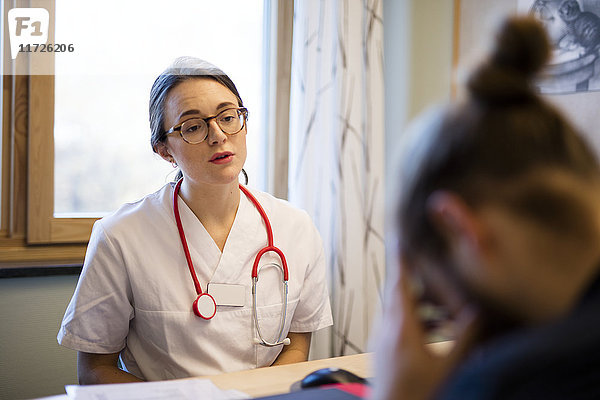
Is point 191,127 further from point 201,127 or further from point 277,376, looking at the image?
point 277,376

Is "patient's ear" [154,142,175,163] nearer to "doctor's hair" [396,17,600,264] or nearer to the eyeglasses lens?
the eyeglasses lens

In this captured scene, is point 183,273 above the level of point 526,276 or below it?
below

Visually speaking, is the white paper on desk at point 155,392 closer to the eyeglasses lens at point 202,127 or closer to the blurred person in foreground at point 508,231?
the blurred person in foreground at point 508,231

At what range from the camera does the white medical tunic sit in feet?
4.62

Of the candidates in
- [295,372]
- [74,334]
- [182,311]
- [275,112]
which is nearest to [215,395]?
[295,372]

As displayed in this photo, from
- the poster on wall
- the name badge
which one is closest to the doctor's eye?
the name badge

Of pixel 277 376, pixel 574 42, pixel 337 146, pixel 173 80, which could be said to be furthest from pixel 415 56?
pixel 277 376

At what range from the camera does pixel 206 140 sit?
4.98 feet

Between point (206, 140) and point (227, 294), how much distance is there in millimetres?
392

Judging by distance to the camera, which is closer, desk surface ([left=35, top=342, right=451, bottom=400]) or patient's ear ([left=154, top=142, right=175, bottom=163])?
desk surface ([left=35, top=342, right=451, bottom=400])

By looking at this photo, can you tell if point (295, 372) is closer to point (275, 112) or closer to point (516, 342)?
point (516, 342)

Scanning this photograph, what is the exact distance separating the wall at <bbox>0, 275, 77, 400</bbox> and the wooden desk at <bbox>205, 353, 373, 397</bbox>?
1.04 metres

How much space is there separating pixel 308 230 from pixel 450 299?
3.82 ft

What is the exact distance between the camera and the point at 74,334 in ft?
4.60
